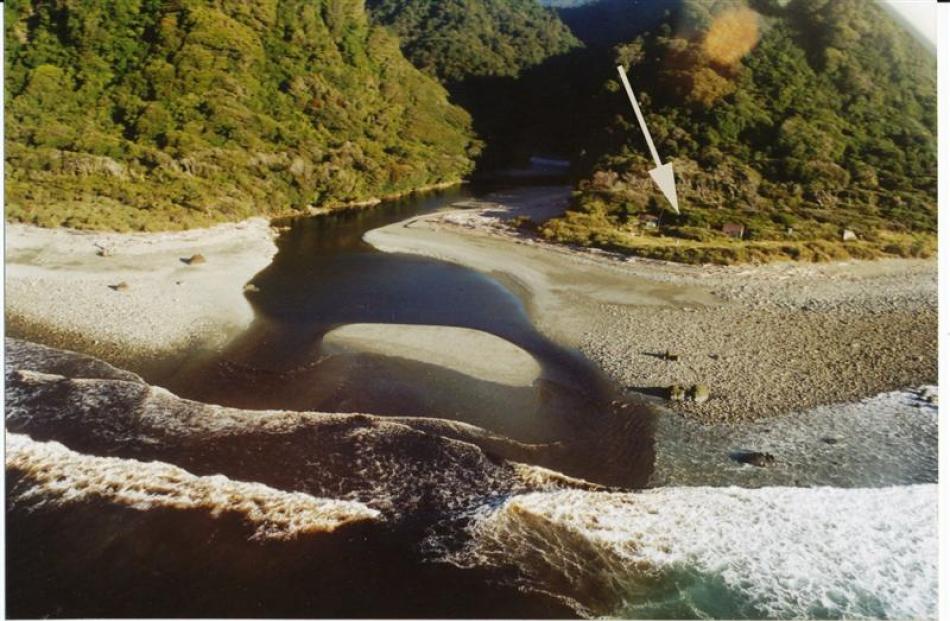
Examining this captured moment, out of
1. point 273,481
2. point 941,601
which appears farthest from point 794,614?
point 273,481

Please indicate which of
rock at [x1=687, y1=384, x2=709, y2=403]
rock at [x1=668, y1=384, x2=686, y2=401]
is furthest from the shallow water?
rock at [x1=687, y1=384, x2=709, y2=403]

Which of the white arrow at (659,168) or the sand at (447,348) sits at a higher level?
the white arrow at (659,168)

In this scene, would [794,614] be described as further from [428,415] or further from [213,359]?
[213,359]

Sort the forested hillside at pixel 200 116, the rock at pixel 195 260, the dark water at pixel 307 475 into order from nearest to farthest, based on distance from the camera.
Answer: the dark water at pixel 307 475 < the rock at pixel 195 260 < the forested hillside at pixel 200 116

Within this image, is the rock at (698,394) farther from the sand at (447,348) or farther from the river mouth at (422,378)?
the sand at (447,348)

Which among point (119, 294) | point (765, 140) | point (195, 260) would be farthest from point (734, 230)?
point (119, 294)

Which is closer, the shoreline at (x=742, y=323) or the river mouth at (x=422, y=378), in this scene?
the river mouth at (x=422, y=378)

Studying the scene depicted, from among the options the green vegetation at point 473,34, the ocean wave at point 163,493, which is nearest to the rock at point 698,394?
the ocean wave at point 163,493
